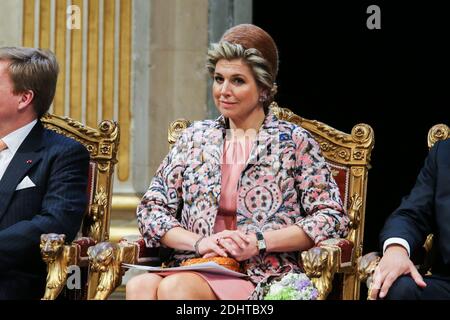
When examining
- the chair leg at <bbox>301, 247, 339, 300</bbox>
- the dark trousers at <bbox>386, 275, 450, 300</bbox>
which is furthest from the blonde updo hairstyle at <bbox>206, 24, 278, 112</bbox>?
the dark trousers at <bbox>386, 275, 450, 300</bbox>

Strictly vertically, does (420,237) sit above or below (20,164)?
below

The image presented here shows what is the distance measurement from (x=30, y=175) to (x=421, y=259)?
55.6 inches

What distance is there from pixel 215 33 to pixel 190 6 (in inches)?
6.9

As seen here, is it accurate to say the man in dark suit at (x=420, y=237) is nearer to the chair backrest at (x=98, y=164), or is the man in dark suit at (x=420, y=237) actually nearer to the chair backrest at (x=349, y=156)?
the chair backrest at (x=349, y=156)

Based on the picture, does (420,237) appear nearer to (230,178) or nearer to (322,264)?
(322,264)

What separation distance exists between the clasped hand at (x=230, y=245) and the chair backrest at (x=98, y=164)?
28.8 inches

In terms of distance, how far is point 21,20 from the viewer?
18.0 ft

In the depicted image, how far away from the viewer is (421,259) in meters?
3.96

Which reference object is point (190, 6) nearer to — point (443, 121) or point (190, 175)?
point (443, 121)

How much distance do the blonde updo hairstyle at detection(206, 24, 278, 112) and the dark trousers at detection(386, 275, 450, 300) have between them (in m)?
0.87

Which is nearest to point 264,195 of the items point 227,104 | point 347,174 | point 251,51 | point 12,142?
point 227,104

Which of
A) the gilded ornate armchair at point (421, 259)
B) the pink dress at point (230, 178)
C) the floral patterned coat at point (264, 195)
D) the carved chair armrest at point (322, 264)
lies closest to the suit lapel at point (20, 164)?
the floral patterned coat at point (264, 195)
